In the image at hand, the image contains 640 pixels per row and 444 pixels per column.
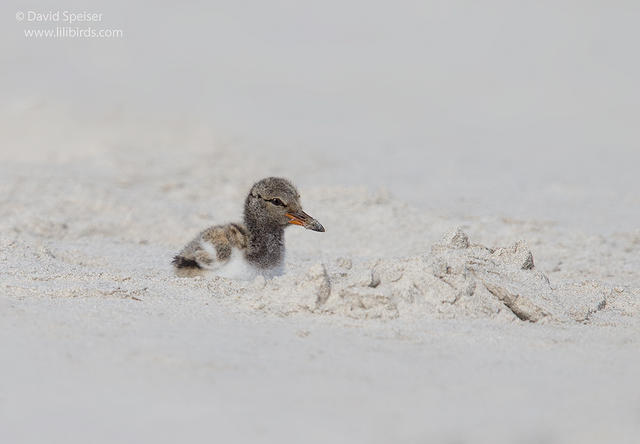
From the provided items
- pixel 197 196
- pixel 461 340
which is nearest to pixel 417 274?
pixel 461 340

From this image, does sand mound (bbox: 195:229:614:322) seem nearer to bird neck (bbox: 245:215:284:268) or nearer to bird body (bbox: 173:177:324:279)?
bird body (bbox: 173:177:324:279)

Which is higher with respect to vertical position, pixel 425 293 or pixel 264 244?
pixel 264 244

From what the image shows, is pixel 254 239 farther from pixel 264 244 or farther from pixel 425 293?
pixel 425 293

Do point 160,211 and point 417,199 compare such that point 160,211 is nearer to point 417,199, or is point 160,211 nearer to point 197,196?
point 197,196

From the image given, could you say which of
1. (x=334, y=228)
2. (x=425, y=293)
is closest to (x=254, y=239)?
(x=425, y=293)

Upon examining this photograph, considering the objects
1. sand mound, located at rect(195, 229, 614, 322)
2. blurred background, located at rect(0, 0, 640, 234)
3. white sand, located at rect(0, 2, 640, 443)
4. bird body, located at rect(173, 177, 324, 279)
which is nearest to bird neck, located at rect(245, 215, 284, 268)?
bird body, located at rect(173, 177, 324, 279)

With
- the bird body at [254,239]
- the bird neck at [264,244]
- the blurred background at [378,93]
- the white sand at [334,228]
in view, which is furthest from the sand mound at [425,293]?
the blurred background at [378,93]
